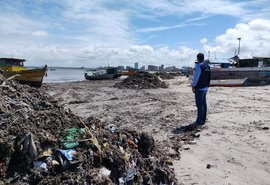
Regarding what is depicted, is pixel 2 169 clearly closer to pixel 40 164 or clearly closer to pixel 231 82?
pixel 40 164

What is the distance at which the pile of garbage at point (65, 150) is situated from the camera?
12.8ft

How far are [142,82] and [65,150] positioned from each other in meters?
22.9

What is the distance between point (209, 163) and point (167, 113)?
531 cm

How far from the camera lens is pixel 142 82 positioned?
2702 centimetres

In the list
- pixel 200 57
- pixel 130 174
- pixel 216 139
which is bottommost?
pixel 216 139

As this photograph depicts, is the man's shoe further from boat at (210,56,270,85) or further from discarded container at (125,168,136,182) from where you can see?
boat at (210,56,270,85)

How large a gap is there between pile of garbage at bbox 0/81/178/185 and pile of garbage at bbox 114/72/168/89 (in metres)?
20.3

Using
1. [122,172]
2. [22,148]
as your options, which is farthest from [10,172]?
[122,172]

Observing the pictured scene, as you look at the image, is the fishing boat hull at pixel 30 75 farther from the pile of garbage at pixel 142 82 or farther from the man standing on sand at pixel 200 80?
the man standing on sand at pixel 200 80

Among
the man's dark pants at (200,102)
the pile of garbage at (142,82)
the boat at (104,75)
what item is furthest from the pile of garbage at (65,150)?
the boat at (104,75)

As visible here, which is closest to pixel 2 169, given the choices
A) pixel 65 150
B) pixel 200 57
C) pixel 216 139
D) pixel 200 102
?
pixel 65 150

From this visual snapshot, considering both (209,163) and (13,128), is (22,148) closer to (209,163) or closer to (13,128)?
(13,128)

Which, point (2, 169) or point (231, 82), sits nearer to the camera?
point (2, 169)

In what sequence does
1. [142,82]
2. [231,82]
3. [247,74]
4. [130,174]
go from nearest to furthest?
[130,174], [231,82], [247,74], [142,82]
